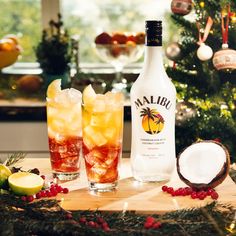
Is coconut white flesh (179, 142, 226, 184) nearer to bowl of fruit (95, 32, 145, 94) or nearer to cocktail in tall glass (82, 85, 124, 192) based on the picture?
cocktail in tall glass (82, 85, 124, 192)

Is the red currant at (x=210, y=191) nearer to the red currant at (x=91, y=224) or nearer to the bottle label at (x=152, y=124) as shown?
the bottle label at (x=152, y=124)

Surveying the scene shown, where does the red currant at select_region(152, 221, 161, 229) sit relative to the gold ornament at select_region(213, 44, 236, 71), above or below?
below

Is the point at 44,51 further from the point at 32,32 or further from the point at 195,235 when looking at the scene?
the point at 195,235

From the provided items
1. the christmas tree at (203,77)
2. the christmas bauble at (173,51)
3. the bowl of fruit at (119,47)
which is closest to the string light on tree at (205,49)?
the christmas tree at (203,77)

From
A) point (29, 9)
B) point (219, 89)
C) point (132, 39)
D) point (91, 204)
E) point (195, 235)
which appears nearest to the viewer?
point (195, 235)

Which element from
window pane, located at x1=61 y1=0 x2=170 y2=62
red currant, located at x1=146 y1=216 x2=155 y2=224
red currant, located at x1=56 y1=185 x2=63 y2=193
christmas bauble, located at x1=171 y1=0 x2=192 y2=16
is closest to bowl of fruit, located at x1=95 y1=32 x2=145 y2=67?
window pane, located at x1=61 y1=0 x2=170 y2=62

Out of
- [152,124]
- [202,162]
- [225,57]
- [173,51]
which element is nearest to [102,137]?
[152,124]

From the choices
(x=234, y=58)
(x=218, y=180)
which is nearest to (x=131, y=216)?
→ (x=218, y=180)
